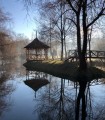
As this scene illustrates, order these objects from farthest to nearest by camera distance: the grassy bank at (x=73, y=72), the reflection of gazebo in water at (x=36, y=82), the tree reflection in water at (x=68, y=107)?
the grassy bank at (x=73, y=72)
the reflection of gazebo in water at (x=36, y=82)
the tree reflection in water at (x=68, y=107)

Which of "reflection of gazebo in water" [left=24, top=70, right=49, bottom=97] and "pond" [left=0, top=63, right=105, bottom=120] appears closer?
"pond" [left=0, top=63, right=105, bottom=120]

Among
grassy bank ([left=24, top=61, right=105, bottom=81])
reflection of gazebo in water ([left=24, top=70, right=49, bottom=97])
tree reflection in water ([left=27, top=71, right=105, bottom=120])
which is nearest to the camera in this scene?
tree reflection in water ([left=27, top=71, right=105, bottom=120])

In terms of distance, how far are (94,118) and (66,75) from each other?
1389cm

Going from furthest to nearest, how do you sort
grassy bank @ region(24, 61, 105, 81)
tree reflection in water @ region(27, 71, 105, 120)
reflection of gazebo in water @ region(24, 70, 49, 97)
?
1. grassy bank @ region(24, 61, 105, 81)
2. reflection of gazebo in water @ region(24, 70, 49, 97)
3. tree reflection in water @ region(27, 71, 105, 120)

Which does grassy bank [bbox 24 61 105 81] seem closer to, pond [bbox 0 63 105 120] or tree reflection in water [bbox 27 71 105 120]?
pond [bbox 0 63 105 120]

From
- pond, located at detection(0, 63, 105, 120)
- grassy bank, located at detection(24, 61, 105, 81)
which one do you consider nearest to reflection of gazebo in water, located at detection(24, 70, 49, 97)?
grassy bank, located at detection(24, 61, 105, 81)

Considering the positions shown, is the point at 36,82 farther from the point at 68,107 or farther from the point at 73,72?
the point at 68,107

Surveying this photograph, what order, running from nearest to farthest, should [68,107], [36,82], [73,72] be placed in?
[68,107] → [36,82] → [73,72]

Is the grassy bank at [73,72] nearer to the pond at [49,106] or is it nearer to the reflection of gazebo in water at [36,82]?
the reflection of gazebo in water at [36,82]

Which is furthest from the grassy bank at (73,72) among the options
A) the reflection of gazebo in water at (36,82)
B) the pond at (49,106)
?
the pond at (49,106)

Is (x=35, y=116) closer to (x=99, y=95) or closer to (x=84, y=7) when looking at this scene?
(x=99, y=95)

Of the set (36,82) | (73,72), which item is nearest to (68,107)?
(36,82)

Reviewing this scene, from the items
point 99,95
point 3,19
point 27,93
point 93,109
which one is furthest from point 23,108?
point 3,19

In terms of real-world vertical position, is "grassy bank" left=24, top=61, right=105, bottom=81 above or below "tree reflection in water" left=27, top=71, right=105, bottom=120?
above
